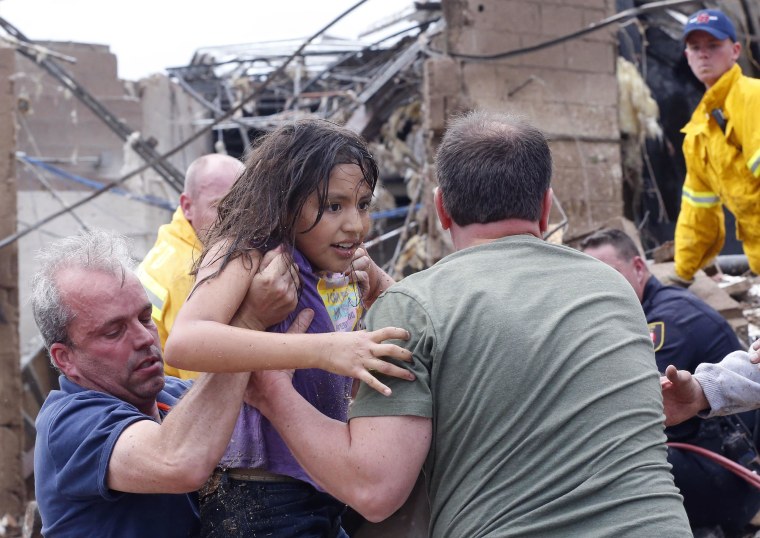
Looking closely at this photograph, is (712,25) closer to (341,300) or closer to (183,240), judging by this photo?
(183,240)

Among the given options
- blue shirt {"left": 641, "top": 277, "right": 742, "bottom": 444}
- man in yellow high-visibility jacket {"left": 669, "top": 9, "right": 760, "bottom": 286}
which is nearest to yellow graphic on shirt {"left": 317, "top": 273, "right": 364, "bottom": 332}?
blue shirt {"left": 641, "top": 277, "right": 742, "bottom": 444}

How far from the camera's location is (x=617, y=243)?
5152 millimetres

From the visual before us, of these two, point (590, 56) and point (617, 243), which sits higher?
point (590, 56)

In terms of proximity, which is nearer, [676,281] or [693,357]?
[693,357]

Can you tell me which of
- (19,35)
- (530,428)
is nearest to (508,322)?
(530,428)

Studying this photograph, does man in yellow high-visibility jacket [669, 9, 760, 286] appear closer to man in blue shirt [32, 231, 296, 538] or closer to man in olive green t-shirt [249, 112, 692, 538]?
man in olive green t-shirt [249, 112, 692, 538]

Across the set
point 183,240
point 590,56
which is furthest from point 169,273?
point 590,56

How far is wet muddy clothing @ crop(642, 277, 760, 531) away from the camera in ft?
14.1

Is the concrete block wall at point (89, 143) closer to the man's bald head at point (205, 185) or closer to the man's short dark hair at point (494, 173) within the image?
the man's bald head at point (205, 185)

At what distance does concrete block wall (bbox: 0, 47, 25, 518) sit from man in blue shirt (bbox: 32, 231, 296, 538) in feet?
13.2

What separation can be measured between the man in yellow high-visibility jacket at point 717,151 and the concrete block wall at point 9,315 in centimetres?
459

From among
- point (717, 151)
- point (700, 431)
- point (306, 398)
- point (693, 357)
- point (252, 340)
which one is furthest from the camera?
point (717, 151)

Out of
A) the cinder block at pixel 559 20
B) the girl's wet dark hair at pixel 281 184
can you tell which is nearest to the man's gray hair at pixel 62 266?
the girl's wet dark hair at pixel 281 184

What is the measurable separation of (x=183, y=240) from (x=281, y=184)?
7.65 ft
